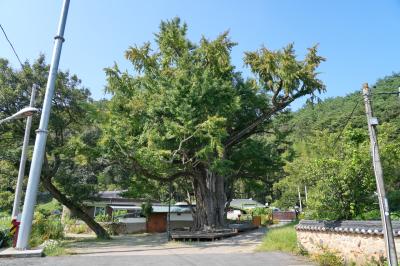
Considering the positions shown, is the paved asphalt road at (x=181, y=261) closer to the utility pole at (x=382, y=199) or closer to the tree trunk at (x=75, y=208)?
the utility pole at (x=382, y=199)

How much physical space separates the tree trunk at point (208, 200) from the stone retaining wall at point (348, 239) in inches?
449

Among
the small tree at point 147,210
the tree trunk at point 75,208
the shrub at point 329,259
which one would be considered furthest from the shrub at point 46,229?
the shrub at point 329,259

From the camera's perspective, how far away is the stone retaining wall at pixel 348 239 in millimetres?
9438

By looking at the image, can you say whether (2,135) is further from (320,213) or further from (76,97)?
(320,213)

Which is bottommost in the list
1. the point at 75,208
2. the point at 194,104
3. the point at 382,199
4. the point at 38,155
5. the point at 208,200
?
the point at 382,199

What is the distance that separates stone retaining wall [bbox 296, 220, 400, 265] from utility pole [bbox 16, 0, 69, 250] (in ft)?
32.0

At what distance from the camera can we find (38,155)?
1188cm

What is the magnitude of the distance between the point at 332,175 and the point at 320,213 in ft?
5.96

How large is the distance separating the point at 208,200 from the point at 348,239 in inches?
591

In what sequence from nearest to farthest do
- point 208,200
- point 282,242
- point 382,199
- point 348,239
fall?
point 382,199 → point 348,239 → point 282,242 → point 208,200

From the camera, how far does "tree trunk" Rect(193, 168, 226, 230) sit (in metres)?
24.8

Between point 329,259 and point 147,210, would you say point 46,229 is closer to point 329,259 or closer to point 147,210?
point 147,210

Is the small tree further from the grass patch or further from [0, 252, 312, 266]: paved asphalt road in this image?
[0, 252, 312, 266]: paved asphalt road

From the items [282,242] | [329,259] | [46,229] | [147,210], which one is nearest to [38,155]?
[329,259]
